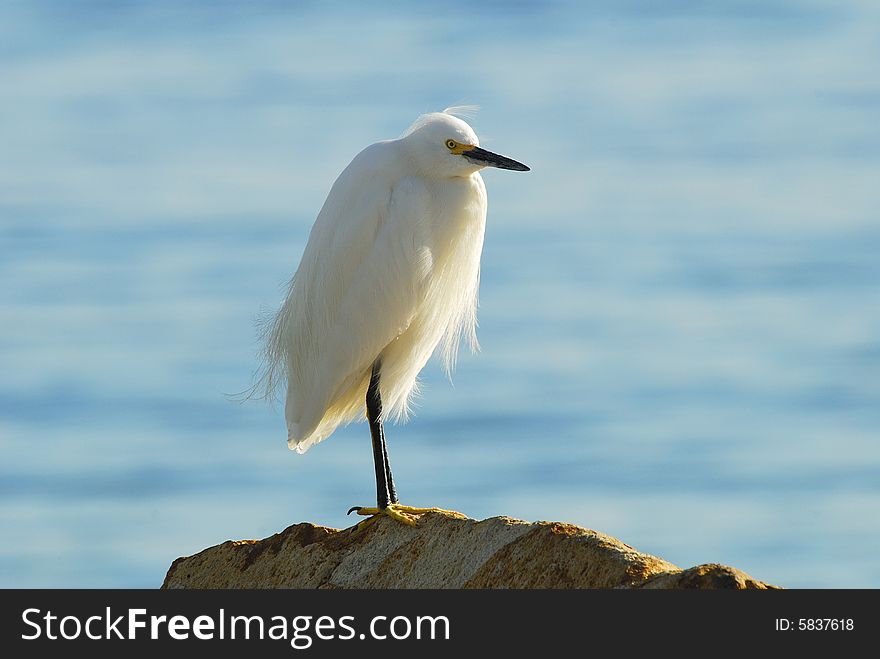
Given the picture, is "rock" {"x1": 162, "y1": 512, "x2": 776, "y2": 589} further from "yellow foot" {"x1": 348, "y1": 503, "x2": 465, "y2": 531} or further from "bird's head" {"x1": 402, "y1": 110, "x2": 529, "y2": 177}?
"bird's head" {"x1": 402, "y1": 110, "x2": 529, "y2": 177}

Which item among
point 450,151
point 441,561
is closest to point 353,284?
point 450,151

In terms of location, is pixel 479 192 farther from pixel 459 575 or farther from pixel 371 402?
pixel 459 575

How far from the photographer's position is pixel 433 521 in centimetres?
826

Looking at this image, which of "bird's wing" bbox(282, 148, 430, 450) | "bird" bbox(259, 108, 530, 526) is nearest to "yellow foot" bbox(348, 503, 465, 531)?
"bird" bbox(259, 108, 530, 526)

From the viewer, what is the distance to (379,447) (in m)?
9.29

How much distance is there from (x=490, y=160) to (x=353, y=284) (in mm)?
1269

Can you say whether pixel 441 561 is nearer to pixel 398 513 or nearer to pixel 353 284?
pixel 398 513

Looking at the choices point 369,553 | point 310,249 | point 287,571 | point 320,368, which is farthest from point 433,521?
point 310,249

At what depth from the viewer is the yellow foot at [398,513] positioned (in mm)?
8395

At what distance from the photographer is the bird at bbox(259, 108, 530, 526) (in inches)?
357

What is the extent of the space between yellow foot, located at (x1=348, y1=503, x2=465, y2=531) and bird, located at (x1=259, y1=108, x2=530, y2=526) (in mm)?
15

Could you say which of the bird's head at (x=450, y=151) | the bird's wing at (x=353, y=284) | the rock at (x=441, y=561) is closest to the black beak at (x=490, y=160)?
the bird's head at (x=450, y=151)

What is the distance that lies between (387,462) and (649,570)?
2.93 meters

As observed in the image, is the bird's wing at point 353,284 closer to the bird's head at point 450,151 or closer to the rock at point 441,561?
the bird's head at point 450,151
